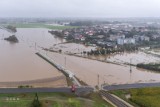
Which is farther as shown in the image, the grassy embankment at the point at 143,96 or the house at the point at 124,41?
the house at the point at 124,41

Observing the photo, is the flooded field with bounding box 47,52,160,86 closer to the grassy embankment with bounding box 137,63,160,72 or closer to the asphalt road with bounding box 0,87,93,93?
the grassy embankment with bounding box 137,63,160,72

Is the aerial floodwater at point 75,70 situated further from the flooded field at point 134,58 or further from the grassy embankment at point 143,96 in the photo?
the grassy embankment at point 143,96

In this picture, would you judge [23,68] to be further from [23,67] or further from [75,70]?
[75,70]

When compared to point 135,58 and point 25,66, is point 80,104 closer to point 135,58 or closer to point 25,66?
point 25,66

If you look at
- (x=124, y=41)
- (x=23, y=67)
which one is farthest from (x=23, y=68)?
(x=124, y=41)

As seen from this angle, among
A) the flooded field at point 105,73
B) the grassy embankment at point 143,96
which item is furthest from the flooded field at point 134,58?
the grassy embankment at point 143,96

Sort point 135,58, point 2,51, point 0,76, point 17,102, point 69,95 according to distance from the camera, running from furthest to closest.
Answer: point 2,51 → point 135,58 → point 0,76 → point 69,95 → point 17,102

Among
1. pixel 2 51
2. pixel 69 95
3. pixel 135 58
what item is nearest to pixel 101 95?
pixel 69 95
